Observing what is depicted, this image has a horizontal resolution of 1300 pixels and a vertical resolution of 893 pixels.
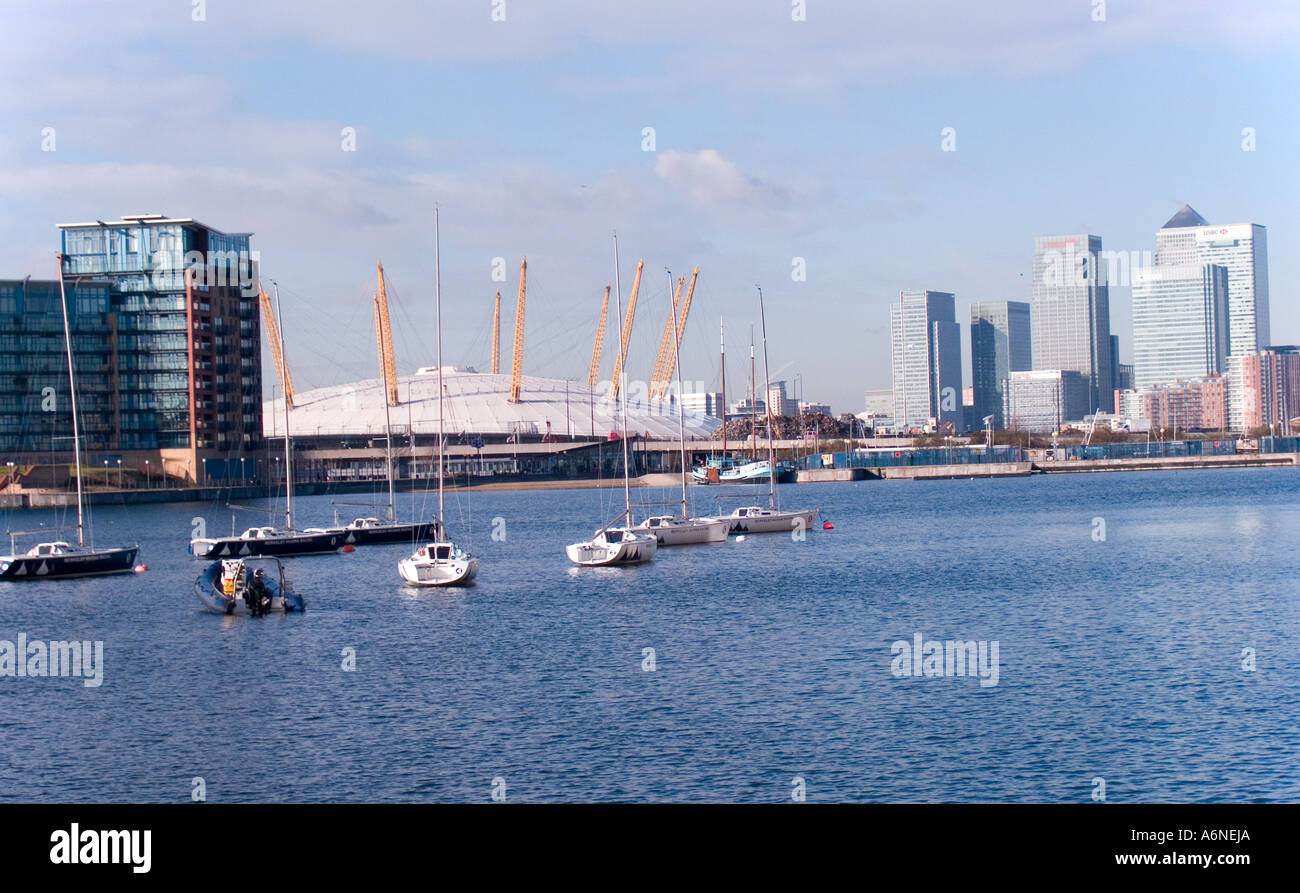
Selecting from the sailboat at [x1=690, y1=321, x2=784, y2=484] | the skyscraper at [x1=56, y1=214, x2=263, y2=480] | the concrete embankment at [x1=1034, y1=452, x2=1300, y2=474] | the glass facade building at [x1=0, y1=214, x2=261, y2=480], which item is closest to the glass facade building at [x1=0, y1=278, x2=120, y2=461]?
the glass facade building at [x1=0, y1=214, x2=261, y2=480]

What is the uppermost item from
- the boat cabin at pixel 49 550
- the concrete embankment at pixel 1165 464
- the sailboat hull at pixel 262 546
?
the boat cabin at pixel 49 550

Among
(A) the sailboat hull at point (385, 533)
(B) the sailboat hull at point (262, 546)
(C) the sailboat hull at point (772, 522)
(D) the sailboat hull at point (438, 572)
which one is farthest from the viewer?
(C) the sailboat hull at point (772, 522)

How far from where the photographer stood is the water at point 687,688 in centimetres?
2014

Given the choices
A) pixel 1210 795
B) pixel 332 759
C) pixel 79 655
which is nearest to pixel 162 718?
pixel 332 759

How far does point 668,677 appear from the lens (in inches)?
1117

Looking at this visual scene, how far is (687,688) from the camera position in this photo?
27047 millimetres

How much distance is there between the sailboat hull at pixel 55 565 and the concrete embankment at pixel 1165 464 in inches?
5491

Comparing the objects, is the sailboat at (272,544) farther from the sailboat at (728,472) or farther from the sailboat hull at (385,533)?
the sailboat at (728,472)

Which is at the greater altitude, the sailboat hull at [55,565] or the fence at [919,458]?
the sailboat hull at [55,565]

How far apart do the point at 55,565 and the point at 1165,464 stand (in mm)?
152597

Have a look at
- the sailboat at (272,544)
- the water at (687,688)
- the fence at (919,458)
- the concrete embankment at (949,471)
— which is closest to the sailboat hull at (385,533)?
the sailboat at (272,544)

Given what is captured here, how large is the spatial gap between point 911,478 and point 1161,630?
137267 mm

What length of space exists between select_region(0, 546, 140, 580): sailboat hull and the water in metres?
1.99
